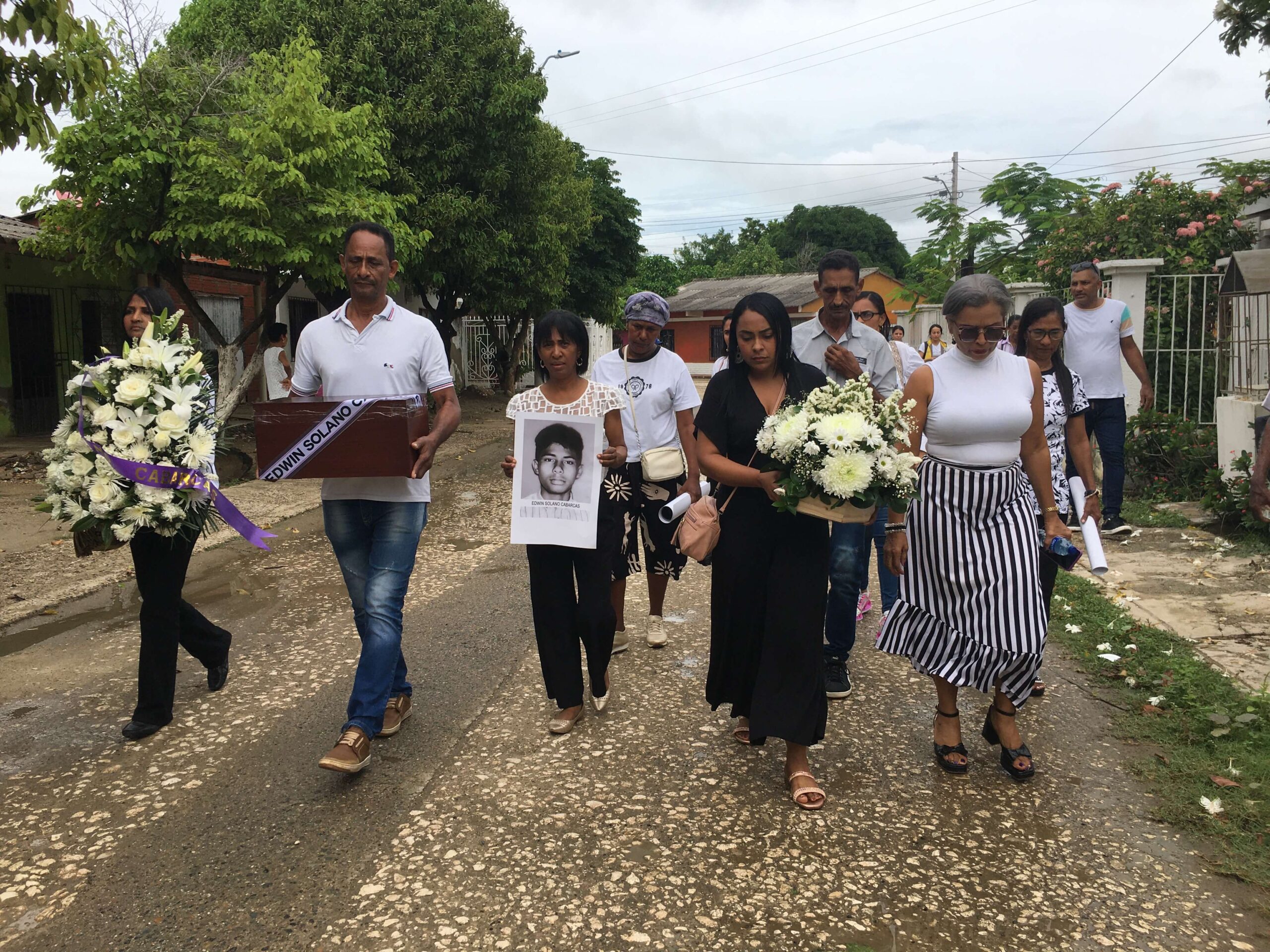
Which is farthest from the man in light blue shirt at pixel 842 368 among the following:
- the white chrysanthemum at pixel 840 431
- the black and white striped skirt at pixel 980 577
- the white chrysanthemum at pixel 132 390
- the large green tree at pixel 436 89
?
the large green tree at pixel 436 89

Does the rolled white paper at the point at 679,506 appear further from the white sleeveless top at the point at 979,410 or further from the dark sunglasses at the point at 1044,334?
the dark sunglasses at the point at 1044,334

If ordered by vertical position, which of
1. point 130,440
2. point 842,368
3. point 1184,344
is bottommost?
point 130,440

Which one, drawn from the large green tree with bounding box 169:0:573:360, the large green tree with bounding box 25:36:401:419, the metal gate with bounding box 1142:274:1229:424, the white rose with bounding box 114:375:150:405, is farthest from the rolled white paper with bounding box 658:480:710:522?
the large green tree with bounding box 169:0:573:360

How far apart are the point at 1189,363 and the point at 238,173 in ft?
34.9

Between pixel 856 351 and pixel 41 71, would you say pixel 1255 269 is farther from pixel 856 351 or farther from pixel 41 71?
pixel 41 71

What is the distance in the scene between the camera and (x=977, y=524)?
407cm

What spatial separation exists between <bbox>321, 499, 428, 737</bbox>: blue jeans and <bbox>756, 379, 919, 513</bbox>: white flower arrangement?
4.97ft

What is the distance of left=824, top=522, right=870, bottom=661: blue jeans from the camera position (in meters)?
5.07

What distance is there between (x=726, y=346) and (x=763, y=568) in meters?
1.81

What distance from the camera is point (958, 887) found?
10.7 feet

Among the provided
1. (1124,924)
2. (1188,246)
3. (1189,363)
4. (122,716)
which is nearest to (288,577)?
(122,716)

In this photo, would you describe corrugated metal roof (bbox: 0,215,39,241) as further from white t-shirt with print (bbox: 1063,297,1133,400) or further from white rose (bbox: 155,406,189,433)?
white t-shirt with print (bbox: 1063,297,1133,400)

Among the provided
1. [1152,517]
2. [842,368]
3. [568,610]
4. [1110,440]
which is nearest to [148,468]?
[568,610]

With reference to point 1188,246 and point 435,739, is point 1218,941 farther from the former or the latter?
point 1188,246
